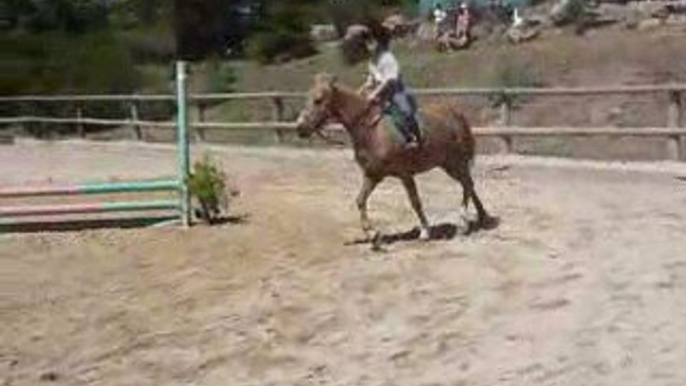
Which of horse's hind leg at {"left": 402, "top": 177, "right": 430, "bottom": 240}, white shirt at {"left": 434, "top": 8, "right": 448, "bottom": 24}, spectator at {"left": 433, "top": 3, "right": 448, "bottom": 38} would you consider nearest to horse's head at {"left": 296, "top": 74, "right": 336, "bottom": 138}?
horse's hind leg at {"left": 402, "top": 177, "right": 430, "bottom": 240}

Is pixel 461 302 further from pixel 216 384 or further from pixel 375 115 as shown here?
pixel 375 115

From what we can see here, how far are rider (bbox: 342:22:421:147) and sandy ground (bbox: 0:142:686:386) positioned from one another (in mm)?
895

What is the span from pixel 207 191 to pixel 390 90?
2706 mm

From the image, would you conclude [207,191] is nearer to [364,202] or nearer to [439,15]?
[364,202]

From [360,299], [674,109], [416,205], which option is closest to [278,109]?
[674,109]

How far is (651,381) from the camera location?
7426 millimetres

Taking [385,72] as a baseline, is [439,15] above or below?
below

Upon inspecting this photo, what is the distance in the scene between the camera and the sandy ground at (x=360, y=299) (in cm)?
818

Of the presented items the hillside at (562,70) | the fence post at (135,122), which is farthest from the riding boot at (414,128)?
the fence post at (135,122)

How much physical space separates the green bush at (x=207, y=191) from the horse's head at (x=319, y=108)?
91.1 inches

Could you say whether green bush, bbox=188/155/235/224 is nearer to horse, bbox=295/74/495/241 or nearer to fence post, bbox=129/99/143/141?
horse, bbox=295/74/495/241

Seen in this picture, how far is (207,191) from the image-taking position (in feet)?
44.5

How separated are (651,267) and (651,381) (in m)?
2.50

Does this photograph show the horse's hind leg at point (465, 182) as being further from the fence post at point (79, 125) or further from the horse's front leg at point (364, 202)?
the fence post at point (79, 125)
